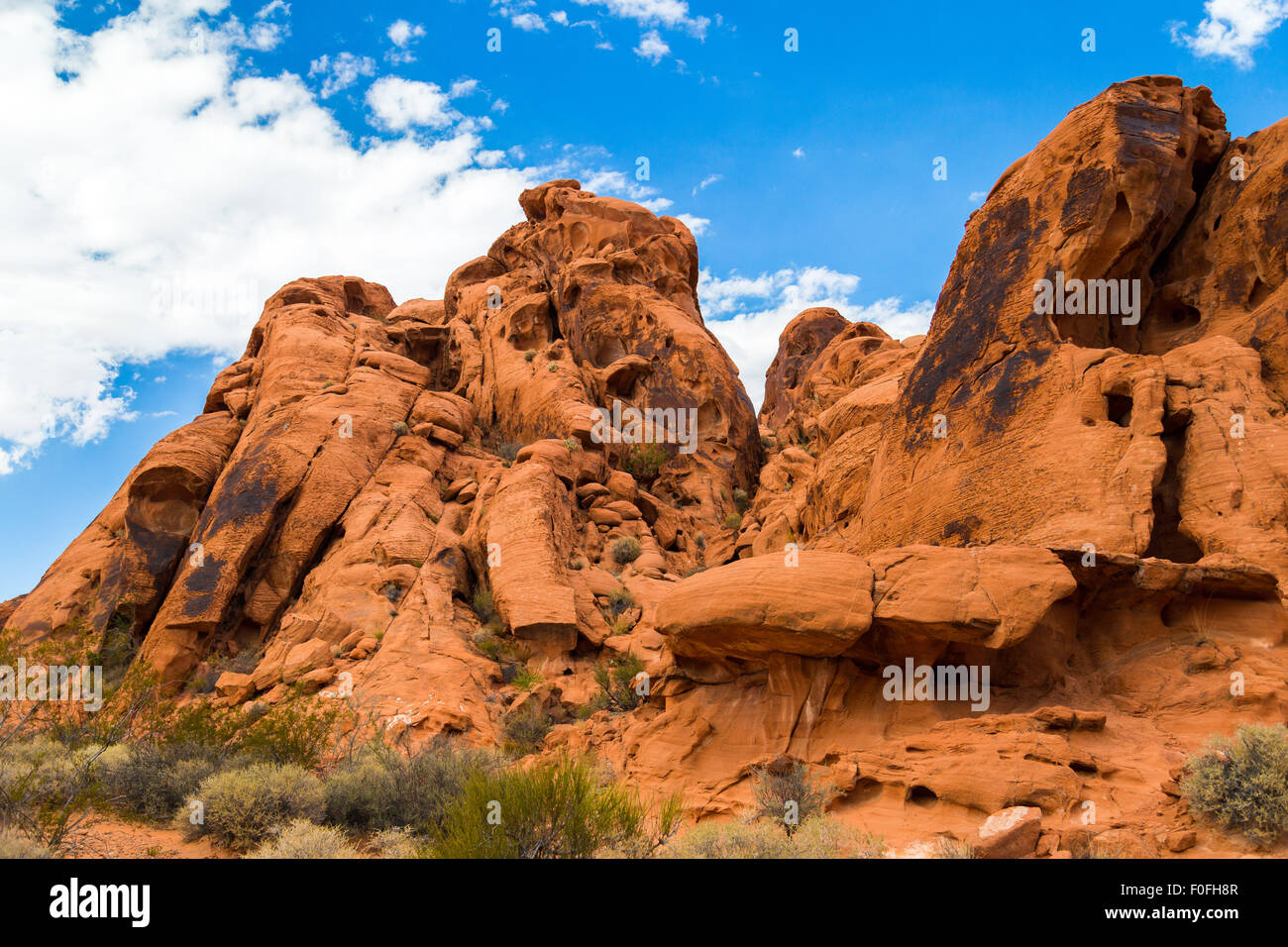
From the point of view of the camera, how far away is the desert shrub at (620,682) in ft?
48.6

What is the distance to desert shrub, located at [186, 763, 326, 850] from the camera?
7.86 metres

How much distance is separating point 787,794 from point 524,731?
6.16m

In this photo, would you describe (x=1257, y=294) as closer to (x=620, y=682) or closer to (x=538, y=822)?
(x=620, y=682)

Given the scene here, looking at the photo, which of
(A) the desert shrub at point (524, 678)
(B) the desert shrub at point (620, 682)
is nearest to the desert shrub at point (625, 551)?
(B) the desert shrub at point (620, 682)

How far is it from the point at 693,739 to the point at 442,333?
25.3 meters

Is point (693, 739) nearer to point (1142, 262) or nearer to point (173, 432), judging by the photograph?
point (1142, 262)

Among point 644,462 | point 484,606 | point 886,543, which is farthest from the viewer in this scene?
point 644,462

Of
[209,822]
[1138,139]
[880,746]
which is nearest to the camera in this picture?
[209,822]

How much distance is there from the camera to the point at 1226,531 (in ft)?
32.1

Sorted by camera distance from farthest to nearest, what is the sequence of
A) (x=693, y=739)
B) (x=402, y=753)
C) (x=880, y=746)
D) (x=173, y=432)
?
(x=173, y=432), (x=402, y=753), (x=693, y=739), (x=880, y=746)

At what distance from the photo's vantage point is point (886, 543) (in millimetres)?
14234

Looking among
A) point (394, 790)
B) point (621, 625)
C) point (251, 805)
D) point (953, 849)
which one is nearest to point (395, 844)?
point (394, 790)
